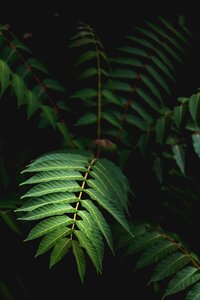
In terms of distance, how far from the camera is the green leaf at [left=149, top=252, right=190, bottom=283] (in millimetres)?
1874

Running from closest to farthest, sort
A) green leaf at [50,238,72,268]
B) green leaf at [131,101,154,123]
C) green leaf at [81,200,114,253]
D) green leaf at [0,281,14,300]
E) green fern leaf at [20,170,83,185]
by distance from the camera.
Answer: green leaf at [50,238,72,268], green leaf at [81,200,114,253], green fern leaf at [20,170,83,185], green leaf at [0,281,14,300], green leaf at [131,101,154,123]

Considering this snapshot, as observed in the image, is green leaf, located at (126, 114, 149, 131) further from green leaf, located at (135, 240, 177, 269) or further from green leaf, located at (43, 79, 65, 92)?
green leaf, located at (135, 240, 177, 269)

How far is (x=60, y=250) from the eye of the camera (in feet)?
4.85

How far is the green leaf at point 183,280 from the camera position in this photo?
5.84 feet

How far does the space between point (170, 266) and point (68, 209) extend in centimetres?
69

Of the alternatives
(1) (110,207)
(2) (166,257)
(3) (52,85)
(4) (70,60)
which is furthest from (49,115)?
(4) (70,60)

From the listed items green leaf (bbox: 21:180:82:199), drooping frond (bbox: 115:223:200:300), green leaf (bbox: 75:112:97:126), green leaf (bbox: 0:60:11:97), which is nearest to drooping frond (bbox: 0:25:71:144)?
green leaf (bbox: 0:60:11:97)

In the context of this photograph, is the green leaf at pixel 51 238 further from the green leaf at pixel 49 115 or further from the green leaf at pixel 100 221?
the green leaf at pixel 49 115

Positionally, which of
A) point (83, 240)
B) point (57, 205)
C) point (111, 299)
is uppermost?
point (57, 205)

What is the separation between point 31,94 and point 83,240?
126cm

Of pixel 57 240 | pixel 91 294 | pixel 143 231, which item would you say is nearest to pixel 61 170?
pixel 57 240

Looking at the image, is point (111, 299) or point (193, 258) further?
point (111, 299)

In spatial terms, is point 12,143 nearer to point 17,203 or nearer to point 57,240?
point 17,203

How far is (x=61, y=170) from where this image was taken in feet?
6.07
